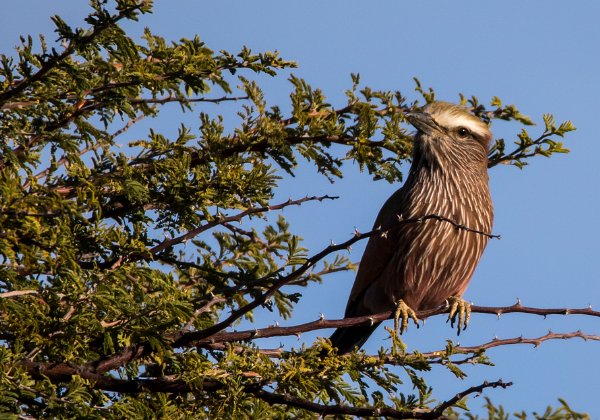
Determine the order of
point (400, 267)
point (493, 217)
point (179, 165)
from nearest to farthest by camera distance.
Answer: point (179, 165) → point (400, 267) → point (493, 217)

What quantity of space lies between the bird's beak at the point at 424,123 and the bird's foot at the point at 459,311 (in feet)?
3.94

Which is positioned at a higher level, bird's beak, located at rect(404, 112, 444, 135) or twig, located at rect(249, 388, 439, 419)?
bird's beak, located at rect(404, 112, 444, 135)

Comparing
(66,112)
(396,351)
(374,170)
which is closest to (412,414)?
(396,351)

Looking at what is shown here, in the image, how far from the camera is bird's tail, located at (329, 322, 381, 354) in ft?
19.2

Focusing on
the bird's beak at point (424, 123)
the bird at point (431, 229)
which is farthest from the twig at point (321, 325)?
the bird's beak at point (424, 123)

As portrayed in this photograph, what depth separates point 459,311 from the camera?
19.5ft

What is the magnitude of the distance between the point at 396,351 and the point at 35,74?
2.07m

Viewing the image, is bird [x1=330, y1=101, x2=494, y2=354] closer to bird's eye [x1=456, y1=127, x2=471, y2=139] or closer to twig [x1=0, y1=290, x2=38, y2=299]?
bird's eye [x1=456, y1=127, x2=471, y2=139]

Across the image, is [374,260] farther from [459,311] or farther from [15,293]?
[15,293]

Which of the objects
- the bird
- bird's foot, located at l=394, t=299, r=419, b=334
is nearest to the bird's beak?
the bird

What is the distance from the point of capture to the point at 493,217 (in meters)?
6.51

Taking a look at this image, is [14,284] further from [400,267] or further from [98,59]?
[400,267]

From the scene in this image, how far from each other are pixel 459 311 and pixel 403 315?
0.58m

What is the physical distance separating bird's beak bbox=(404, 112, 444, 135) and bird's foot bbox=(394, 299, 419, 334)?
135 cm
